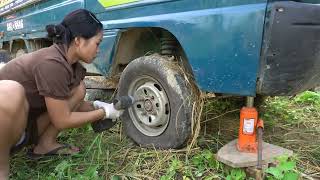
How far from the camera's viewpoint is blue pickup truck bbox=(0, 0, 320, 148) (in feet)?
7.00

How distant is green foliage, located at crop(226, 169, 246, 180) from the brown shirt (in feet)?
3.58

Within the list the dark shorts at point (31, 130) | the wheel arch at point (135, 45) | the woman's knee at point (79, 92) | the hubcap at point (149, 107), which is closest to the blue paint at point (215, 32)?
the wheel arch at point (135, 45)

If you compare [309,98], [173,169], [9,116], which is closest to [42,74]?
[9,116]

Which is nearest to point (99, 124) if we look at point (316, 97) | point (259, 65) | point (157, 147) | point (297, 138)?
point (157, 147)

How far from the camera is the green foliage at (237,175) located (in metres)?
2.32

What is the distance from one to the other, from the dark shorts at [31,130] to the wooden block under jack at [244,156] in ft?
3.98

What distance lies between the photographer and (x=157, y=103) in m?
2.82

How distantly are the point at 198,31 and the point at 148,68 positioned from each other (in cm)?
55

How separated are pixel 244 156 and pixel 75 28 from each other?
129 centimetres

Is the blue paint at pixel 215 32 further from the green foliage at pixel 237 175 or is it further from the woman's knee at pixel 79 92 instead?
the woman's knee at pixel 79 92

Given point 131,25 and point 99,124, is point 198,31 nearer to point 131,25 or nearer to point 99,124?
point 131,25

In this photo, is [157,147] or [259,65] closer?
[259,65]

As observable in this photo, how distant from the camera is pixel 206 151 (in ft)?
8.71

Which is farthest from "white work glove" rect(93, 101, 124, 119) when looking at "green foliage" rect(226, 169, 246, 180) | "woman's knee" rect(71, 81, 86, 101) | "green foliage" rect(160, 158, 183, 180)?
"green foliage" rect(226, 169, 246, 180)
